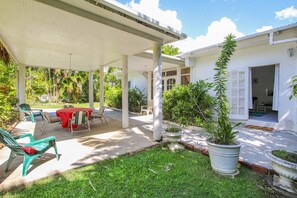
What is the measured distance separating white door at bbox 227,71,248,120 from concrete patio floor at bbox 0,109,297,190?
3.05 feet

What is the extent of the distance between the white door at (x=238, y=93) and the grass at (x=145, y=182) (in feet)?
14.4

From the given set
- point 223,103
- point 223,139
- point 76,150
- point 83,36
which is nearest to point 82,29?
point 83,36

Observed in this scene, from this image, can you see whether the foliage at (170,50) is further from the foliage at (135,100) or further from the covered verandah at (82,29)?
the covered verandah at (82,29)

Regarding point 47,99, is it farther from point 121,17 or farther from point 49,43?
point 121,17

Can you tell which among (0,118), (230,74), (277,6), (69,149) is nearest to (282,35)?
(230,74)

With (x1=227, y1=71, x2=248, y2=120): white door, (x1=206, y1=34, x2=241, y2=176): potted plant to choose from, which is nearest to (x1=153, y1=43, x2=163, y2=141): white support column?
(x1=206, y1=34, x2=241, y2=176): potted plant

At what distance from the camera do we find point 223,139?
3361mm

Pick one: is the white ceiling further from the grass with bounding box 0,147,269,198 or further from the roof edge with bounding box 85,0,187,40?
the grass with bounding box 0,147,269,198

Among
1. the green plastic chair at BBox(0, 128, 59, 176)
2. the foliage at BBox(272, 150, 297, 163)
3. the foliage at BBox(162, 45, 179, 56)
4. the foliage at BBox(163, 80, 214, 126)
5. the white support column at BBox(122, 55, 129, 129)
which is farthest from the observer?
the foliage at BBox(162, 45, 179, 56)

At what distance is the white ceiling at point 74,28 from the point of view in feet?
10.5

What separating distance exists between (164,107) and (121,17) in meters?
5.33

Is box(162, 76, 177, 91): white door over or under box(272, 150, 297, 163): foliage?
over

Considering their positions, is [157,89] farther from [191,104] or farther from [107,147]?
[191,104]

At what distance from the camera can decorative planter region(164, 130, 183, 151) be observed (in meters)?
4.37
